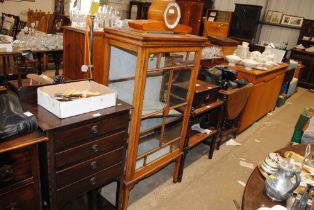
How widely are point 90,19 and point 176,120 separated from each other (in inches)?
42.5

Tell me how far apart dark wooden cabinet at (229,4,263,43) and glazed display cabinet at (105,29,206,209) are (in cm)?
604

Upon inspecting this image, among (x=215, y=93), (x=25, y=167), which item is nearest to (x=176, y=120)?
(x=215, y=93)

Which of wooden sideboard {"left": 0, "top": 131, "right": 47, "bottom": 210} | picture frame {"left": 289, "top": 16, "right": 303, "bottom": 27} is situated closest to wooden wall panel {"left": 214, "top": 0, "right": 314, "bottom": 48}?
picture frame {"left": 289, "top": 16, "right": 303, "bottom": 27}

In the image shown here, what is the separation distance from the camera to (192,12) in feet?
25.8

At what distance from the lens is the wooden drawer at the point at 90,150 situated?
54.2 inches

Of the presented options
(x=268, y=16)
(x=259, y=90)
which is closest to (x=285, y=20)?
(x=268, y=16)

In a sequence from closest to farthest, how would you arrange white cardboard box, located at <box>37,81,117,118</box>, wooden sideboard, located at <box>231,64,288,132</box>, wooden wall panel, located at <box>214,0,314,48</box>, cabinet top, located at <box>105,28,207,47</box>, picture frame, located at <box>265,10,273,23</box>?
white cardboard box, located at <box>37,81,117,118</box> → cabinet top, located at <box>105,28,207,47</box> → wooden sideboard, located at <box>231,64,288,132</box> → wooden wall panel, located at <box>214,0,314,48</box> → picture frame, located at <box>265,10,273,23</box>

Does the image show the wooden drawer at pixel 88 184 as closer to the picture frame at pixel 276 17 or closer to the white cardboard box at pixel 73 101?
the white cardboard box at pixel 73 101

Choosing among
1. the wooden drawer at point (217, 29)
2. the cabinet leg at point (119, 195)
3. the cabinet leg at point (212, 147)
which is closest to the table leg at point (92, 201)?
the cabinet leg at point (119, 195)

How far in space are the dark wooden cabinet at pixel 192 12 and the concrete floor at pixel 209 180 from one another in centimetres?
492

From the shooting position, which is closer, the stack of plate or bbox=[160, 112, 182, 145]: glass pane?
the stack of plate

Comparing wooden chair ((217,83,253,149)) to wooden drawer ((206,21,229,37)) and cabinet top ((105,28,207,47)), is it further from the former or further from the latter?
wooden drawer ((206,21,229,37))

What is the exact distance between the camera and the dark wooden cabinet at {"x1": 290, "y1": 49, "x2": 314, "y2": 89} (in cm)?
705

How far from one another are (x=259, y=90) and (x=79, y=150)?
9.87 ft
